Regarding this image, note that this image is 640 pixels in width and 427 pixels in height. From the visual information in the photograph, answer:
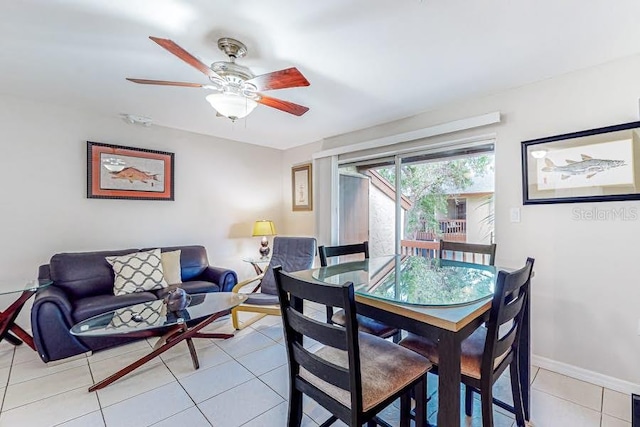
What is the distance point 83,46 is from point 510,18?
2662 millimetres

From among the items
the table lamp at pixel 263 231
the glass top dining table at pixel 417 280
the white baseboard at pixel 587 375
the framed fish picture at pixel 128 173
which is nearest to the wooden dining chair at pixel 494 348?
the glass top dining table at pixel 417 280

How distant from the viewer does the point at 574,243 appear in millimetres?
2221

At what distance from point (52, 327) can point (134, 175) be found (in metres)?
1.79

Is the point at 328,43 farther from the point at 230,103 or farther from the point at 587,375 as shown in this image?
the point at 587,375

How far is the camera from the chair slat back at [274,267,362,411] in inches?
39.4

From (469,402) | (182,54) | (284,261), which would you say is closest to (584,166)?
(469,402)

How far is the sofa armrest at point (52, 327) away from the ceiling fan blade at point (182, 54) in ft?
7.05

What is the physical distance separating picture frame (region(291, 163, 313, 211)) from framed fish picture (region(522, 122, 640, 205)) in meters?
2.76

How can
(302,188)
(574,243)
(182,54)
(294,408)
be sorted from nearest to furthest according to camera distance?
(294,408) < (182,54) < (574,243) < (302,188)

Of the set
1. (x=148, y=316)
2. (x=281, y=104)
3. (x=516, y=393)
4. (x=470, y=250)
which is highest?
(x=281, y=104)

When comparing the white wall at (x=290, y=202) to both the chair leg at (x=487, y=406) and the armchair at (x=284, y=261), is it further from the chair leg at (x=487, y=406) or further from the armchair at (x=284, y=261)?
the chair leg at (x=487, y=406)

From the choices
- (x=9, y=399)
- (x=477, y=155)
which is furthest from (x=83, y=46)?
(x=477, y=155)

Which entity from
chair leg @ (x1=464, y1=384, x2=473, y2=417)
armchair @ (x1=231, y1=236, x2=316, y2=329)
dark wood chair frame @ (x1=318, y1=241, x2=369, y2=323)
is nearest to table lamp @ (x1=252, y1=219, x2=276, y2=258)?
armchair @ (x1=231, y1=236, x2=316, y2=329)

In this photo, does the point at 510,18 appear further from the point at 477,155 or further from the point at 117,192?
the point at 117,192
